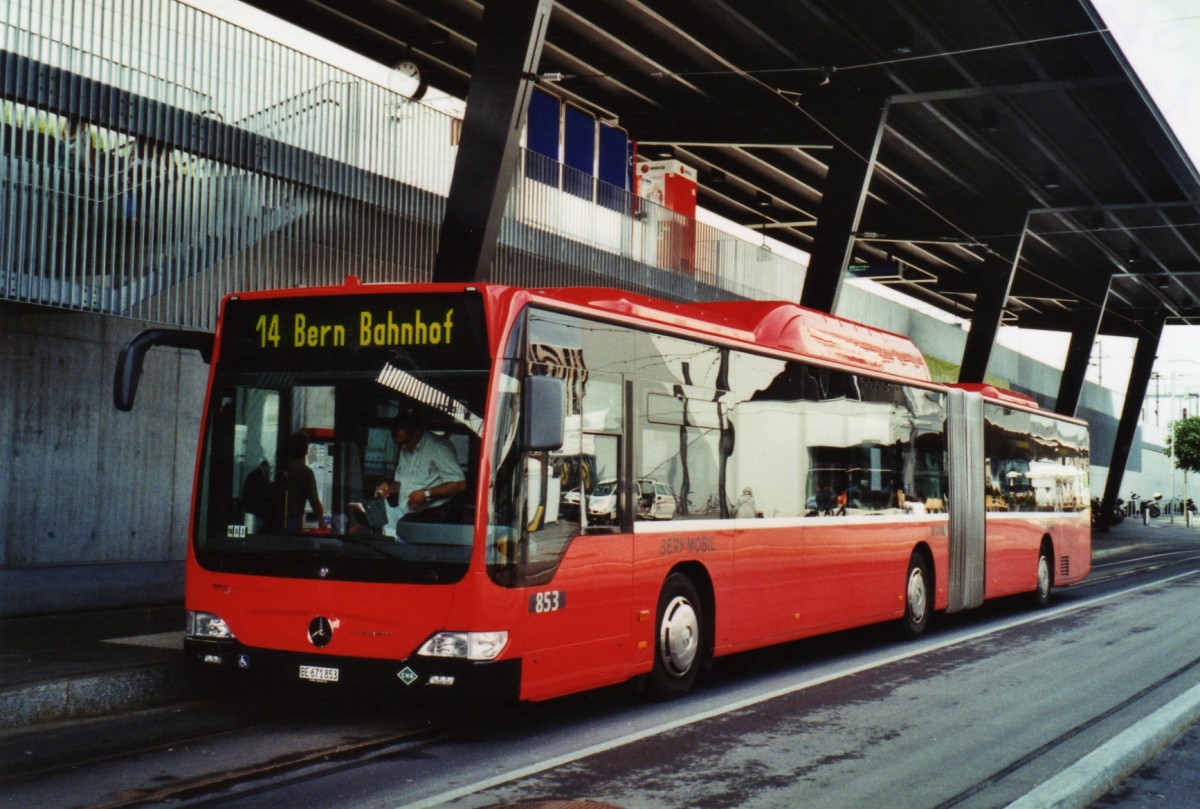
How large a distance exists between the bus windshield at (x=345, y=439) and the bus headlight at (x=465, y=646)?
0.36 m

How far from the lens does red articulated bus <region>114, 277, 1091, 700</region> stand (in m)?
7.83

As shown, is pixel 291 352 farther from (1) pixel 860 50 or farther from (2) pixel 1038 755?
(1) pixel 860 50

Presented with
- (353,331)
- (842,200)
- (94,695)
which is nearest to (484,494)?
(353,331)

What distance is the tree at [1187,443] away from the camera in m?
79.4

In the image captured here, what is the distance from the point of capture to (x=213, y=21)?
1325cm

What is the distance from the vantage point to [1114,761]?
711 centimetres

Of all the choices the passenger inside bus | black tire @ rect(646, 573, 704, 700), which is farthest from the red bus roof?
black tire @ rect(646, 573, 704, 700)

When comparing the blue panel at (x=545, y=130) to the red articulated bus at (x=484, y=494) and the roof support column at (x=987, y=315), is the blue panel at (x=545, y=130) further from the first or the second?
the roof support column at (x=987, y=315)

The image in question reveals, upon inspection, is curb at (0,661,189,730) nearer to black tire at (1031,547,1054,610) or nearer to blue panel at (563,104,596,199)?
black tire at (1031,547,1054,610)

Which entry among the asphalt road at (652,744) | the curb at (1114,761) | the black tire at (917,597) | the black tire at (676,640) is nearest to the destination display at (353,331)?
the asphalt road at (652,744)

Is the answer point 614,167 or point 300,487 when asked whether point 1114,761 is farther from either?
point 614,167

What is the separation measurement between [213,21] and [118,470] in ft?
15.4

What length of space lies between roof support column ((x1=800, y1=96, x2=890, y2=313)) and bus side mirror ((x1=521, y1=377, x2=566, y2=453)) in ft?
47.8

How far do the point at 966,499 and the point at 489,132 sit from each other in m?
7.28
